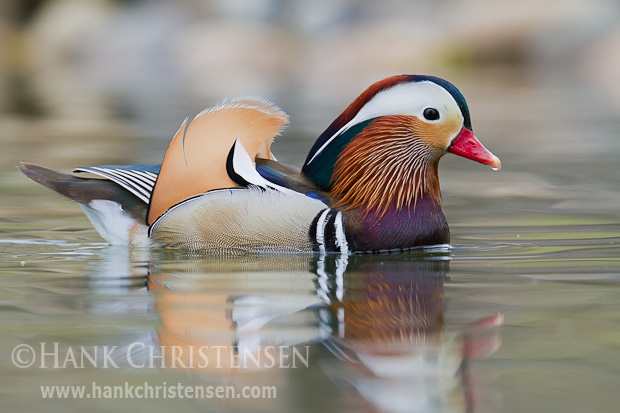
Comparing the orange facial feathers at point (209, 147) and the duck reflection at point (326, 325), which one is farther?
the orange facial feathers at point (209, 147)

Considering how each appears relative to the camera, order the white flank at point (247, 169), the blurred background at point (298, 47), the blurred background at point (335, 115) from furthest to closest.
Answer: the blurred background at point (298, 47), the white flank at point (247, 169), the blurred background at point (335, 115)

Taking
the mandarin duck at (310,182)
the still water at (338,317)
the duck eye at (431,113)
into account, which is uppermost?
the duck eye at (431,113)

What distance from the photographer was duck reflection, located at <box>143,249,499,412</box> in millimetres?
3338

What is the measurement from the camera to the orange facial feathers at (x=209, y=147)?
5.44 m

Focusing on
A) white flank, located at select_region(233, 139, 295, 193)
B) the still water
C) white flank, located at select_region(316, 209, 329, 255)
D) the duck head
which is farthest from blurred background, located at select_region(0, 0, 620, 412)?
white flank, located at select_region(233, 139, 295, 193)

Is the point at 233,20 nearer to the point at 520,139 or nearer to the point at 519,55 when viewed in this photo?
the point at 519,55

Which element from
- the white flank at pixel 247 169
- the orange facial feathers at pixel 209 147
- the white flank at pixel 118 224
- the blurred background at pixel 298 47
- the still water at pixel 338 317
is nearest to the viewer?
the still water at pixel 338 317

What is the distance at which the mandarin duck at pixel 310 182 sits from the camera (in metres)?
5.36

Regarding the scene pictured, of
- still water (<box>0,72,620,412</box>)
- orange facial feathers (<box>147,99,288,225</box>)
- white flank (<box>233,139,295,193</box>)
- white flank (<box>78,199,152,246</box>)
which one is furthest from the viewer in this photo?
white flank (<box>78,199,152,246</box>)

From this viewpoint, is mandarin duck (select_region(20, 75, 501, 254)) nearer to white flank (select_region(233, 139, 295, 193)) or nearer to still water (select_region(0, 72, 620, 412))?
white flank (select_region(233, 139, 295, 193))

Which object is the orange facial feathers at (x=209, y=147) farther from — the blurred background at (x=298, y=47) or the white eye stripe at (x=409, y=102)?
the blurred background at (x=298, y=47)

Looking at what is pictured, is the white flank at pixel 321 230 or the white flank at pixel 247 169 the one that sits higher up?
the white flank at pixel 247 169

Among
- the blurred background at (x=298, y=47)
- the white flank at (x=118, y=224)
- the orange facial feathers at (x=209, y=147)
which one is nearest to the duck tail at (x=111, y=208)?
the white flank at (x=118, y=224)

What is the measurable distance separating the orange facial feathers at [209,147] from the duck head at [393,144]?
0.34 meters
